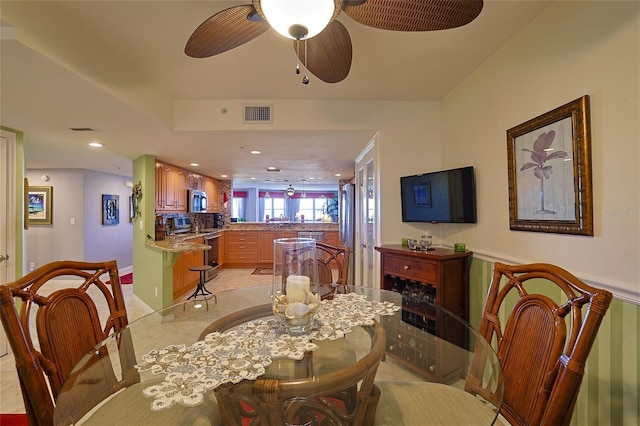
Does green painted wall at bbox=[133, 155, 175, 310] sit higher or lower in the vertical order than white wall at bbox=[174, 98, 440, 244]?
lower

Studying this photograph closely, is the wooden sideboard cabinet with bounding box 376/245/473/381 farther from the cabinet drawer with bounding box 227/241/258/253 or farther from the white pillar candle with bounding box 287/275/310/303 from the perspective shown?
the cabinet drawer with bounding box 227/241/258/253

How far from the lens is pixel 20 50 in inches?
56.9

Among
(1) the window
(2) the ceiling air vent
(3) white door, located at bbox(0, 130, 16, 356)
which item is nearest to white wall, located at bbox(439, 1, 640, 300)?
(2) the ceiling air vent

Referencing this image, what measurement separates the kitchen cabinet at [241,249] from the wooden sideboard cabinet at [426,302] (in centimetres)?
467

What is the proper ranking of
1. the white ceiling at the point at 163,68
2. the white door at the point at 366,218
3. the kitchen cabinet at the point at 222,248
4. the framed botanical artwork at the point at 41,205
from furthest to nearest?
the kitchen cabinet at the point at 222,248 < the framed botanical artwork at the point at 41,205 < the white door at the point at 366,218 < the white ceiling at the point at 163,68

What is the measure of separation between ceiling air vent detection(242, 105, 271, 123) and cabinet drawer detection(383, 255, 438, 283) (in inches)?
68.9

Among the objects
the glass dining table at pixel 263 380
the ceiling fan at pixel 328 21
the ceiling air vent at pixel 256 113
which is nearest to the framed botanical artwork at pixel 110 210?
the ceiling air vent at pixel 256 113

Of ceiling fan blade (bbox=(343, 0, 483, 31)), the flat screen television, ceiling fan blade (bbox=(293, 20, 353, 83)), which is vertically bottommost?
the flat screen television

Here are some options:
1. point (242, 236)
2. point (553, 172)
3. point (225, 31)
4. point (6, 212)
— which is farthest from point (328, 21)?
point (242, 236)

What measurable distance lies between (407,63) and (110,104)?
2244mm

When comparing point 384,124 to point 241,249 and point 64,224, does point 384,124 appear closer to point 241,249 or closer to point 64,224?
point 241,249

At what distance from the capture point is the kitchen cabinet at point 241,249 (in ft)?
21.9

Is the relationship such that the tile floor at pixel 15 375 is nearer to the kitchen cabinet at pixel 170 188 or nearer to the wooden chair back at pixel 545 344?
the wooden chair back at pixel 545 344

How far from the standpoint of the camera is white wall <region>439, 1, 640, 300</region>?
3.76 feet
